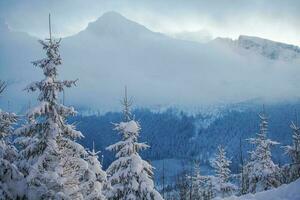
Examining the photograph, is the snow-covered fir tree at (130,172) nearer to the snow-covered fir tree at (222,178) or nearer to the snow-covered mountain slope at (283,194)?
the snow-covered mountain slope at (283,194)

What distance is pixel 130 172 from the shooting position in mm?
26234

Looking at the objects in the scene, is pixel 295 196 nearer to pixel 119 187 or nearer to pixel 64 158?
pixel 119 187

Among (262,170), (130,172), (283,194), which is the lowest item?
(262,170)

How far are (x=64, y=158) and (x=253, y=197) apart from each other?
13168 mm

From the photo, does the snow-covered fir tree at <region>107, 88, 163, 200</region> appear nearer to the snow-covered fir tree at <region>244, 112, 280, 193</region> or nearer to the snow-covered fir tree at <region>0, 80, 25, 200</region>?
the snow-covered fir tree at <region>0, 80, 25, 200</region>

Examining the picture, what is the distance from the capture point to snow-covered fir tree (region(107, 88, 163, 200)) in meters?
26.0

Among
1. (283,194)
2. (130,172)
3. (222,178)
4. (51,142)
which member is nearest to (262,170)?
(283,194)

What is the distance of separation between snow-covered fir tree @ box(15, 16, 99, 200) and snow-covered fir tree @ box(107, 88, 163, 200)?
5786mm

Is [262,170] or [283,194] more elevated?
[283,194]

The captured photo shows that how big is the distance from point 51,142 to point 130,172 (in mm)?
7803

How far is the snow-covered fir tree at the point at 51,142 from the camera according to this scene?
752 inches

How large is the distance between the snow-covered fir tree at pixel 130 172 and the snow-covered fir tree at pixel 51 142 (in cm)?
579

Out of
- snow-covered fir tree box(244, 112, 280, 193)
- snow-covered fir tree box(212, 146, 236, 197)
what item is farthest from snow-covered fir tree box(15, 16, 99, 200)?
snow-covered fir tree box(212, 146, 236, 197)

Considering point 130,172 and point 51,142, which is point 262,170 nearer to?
point 130,172
